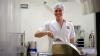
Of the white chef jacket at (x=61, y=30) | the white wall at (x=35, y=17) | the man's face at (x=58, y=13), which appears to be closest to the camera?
the white chef jacket at (x=61, y=30)

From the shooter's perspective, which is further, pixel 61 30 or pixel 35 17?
pixel 35 17

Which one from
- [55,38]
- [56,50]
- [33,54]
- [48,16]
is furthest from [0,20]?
[48,16]

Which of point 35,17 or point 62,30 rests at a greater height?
point 35,17

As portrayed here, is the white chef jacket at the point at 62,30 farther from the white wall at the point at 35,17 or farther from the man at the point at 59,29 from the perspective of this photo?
the white wall at the point at 35,17

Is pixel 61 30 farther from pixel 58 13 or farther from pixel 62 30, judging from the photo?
A: pixel 58 13

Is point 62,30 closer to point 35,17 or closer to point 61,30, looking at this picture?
point 61,30

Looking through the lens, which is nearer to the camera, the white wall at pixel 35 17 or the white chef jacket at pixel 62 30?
the white chef jacket at pixel 62 30

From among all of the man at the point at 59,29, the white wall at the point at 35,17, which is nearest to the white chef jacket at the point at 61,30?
the man at the point at 59,29

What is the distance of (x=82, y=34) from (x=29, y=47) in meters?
1.06

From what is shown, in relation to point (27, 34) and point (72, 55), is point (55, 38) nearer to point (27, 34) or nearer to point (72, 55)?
point (72, 55)

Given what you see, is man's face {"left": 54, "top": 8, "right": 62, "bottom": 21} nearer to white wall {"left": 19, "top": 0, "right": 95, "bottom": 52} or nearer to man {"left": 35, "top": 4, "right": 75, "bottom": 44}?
man {"left": 35, "top": 4, "right": 75, "bottom": 44}

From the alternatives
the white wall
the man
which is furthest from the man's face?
the white wall

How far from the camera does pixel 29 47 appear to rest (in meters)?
2.96

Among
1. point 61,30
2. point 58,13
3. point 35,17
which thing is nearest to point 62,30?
point 61,30
